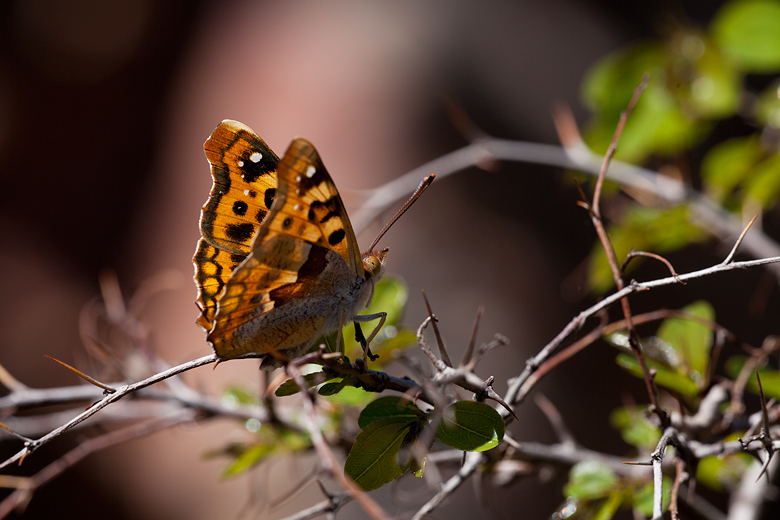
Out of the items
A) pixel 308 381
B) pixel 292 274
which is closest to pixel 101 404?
pixel 308 381

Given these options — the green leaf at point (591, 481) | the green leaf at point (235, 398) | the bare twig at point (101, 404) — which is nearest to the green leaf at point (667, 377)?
the green leaf at point (591, 481)

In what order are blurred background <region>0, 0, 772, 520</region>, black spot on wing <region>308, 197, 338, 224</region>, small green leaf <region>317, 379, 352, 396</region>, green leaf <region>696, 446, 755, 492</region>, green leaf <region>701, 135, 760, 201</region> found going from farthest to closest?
blurred background <region>0, 0, 772, 520</region> < green leaf <region>701, 135, 760, 201</region> < green leaf <region>696, 446, 755, 492</region> < black spot on wing <region>308, 197, 338, 224</region> < small green leaf <region>317, 379, 352, 396</region>

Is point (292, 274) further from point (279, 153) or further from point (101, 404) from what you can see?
point (279, 153)

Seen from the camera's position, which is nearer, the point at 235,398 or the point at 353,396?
the point at 353,396

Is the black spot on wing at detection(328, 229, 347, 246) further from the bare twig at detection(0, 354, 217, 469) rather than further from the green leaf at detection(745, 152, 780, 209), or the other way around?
the green leaf at detection(745, 152, 780, 209)

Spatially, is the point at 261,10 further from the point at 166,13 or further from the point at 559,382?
Result: the point at 559,382

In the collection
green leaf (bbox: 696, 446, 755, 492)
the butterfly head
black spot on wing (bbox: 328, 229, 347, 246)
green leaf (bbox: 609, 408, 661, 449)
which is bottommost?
green leaf (bbox: 696, 446, 755, 492)

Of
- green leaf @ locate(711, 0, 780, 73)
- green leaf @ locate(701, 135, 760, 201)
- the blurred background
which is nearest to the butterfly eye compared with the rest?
green leaf @ locate(701, 135, 760, 201)
